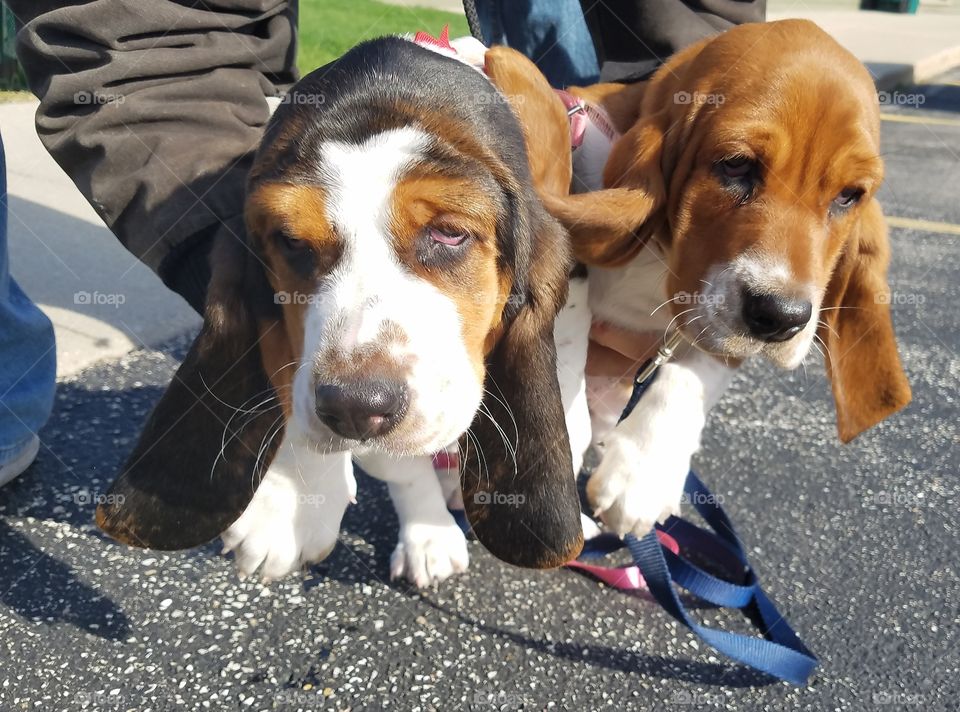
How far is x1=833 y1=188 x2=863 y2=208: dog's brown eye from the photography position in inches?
94.0

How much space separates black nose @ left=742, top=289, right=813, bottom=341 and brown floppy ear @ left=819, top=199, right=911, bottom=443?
511 mm

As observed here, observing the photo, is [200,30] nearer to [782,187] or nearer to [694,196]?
[694,196]

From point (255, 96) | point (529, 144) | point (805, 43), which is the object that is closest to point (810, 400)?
point (805, 43)

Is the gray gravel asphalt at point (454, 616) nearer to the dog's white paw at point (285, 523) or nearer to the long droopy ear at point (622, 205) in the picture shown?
the dog's white paw at point (285, 523)

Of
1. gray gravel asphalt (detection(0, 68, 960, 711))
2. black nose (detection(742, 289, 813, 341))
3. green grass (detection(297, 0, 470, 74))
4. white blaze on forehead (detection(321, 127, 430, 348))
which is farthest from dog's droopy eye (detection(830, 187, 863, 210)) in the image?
green grass (detection(297, 0, 470, 74))

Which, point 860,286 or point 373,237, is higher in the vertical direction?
point 373,237

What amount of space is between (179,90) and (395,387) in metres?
1.10

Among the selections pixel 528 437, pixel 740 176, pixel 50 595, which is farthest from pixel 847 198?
pixel 50 595

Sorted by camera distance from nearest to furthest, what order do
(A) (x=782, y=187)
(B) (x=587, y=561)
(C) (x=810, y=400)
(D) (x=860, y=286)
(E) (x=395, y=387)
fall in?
(E) (x=395, y=387), (A) (x=782, y=187), (D) (x=860, y=286), (B) (x=587, y=561), (C) (x=810, y=400)

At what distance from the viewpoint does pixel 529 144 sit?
2.31 meters

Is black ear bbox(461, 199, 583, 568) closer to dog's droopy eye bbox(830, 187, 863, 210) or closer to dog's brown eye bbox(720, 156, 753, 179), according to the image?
dog's brown eye bbox(720, 156, 753, 179)

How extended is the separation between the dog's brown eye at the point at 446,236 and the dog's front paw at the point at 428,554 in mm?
1091

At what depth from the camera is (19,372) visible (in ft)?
10.2

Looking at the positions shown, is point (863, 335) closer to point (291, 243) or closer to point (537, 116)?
point (537, 116)
